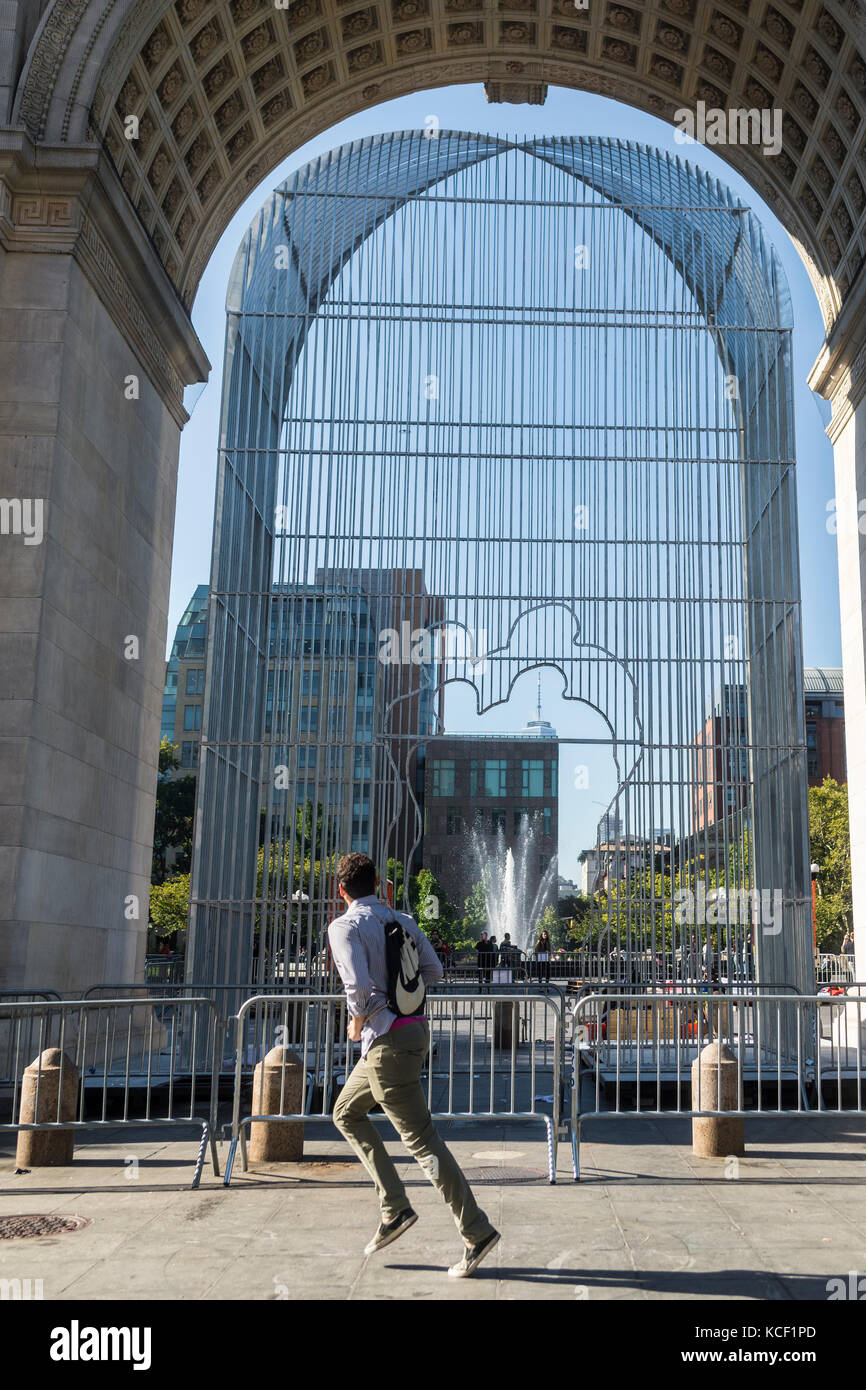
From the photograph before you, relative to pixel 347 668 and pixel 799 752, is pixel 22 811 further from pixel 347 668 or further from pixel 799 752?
pixel 799 752

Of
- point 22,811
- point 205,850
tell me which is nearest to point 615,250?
point 205,850

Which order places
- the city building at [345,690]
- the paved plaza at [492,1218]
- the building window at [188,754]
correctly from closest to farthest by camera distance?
the paved plaza at [492,1218]
the city building at [345,690]
the building window at [188,754]

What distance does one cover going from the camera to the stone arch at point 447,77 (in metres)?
16.8

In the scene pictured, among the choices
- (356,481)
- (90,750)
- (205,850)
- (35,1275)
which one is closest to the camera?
(35,1275)

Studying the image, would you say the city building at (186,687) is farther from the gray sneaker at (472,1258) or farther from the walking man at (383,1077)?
the gray sneaker at (472,1258)

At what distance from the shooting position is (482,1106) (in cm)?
1344

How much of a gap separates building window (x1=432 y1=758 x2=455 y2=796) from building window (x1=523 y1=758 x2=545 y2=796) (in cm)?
574

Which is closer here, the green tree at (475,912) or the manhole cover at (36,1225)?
the manhole cover at (36,1225)

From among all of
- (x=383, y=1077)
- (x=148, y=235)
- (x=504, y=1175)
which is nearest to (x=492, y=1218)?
(x=504, y=1175)

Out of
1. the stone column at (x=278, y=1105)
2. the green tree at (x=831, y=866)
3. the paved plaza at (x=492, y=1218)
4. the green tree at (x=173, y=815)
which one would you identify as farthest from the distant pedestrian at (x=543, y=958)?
the green tree at (x=173, y=815)

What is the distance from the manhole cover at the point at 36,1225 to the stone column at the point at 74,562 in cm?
483

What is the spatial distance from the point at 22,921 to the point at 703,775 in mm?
9977

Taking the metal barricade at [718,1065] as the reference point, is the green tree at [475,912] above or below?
above

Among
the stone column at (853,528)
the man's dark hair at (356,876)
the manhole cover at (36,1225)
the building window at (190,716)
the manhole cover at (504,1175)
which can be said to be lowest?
the manhole cover at (36,1225)
